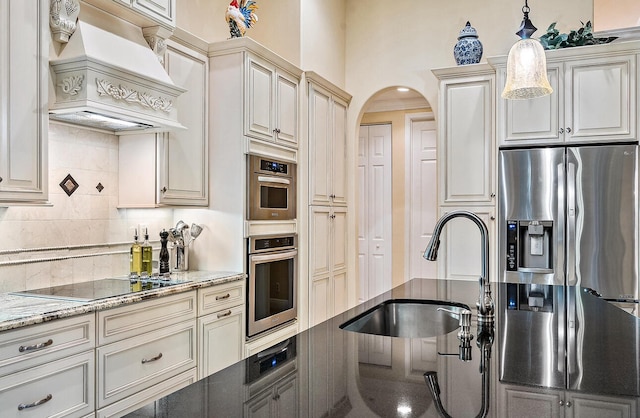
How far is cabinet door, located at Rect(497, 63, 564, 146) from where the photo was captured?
3592 mm

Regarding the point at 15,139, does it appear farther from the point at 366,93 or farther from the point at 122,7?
the point at 366,93

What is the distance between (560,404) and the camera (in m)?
0.94

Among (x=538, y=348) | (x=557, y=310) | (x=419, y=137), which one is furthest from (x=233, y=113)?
(x=419, y=137)

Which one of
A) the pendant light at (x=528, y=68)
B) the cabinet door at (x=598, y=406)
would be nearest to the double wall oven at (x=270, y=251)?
the pendant light at (x=528, y=68)

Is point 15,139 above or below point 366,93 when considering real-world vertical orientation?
below

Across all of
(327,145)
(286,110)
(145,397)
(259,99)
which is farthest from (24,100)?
(327,145)

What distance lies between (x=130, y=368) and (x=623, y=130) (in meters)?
3.41

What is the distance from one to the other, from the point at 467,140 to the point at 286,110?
55.7 inches

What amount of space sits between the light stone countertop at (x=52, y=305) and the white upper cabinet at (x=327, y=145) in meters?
1.63

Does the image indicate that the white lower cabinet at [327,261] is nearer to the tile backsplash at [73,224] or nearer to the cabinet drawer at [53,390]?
the tile backsplash at [73,224]

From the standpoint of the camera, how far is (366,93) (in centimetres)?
475

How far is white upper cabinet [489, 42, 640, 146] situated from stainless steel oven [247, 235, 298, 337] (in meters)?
1.81

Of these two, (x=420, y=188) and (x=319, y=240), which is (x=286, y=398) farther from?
(x=420, y=188)

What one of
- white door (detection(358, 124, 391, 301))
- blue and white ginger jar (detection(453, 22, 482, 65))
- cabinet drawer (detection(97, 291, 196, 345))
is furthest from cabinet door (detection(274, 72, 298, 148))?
white door (detection(358, 124, 391, 301))
